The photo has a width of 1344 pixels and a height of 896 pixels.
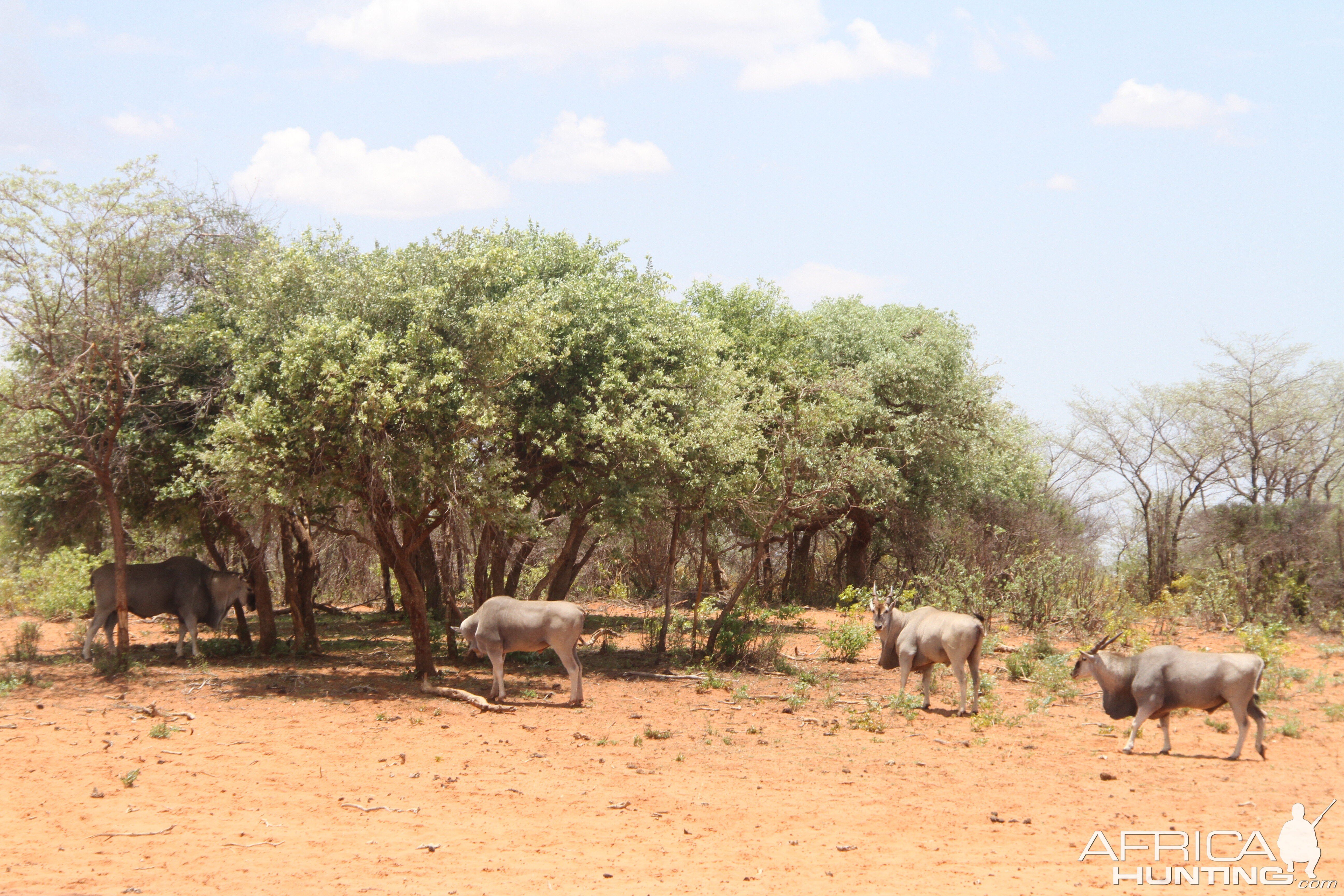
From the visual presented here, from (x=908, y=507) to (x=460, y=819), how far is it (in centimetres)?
2048

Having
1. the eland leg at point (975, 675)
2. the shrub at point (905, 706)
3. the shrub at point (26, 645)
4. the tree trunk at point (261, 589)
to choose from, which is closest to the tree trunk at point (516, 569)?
the tree trunk at point (261, 589)

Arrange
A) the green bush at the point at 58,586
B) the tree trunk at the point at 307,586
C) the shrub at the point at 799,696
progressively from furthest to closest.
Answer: the green bush at the point at 58,586, the tree trunk at the point at 307,586, the shrub at the point at 799,696

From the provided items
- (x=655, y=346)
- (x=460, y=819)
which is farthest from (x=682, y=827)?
(x=655, y=346)

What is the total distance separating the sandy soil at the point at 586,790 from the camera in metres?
7.92

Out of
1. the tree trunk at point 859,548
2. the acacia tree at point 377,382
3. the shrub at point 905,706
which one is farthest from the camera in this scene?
the tree trunk at point 859,548

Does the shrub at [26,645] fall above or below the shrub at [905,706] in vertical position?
above

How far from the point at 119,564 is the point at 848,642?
1270 centimetres

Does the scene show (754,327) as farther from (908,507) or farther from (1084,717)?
(1084,717)

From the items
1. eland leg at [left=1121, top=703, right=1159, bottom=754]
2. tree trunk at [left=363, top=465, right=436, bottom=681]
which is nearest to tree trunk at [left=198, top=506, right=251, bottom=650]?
tree trunk at [left=363, top=465, right=436, bottom=681]

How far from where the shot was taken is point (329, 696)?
594 inches

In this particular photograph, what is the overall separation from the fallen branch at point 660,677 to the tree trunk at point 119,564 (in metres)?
8.13

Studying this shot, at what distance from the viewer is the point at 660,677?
1734 cm

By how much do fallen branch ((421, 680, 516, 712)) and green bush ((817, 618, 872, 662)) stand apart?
734cm

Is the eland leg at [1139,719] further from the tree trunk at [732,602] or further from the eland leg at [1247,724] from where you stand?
the tree trunk at [732,602]
